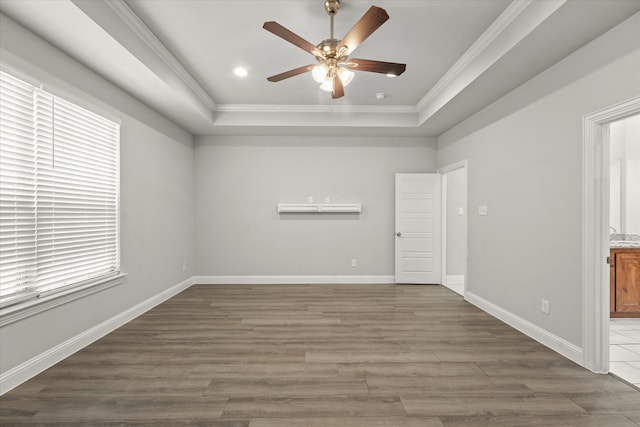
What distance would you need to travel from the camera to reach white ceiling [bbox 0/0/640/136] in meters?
2.34

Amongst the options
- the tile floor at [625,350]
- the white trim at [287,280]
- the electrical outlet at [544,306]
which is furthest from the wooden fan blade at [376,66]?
the white trim at [287,280]

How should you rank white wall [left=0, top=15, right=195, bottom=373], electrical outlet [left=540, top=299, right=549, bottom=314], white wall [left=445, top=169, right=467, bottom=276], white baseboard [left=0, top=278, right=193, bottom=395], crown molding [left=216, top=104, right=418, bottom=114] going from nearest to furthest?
white baseboard [left=0, top=278, right=193, bottom=395], white wall [left=0, top=15, right=195, bottom=373], electrical outlet [left=540, top=299, right=549, bottom=314], crown molding [left=216, top=104, right=418, bottom=114], white wall [left=445, top=169, right=467, bottom=276]

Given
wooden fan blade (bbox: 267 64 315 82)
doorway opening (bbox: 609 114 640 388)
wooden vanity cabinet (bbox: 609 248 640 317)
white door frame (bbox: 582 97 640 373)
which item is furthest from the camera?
wooden vanity cabinet (bbox: 609 248 640 317)

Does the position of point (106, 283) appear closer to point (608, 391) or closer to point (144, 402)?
point (144, 402)

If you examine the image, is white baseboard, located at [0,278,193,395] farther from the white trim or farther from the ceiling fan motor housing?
the ceiling fan motor housing

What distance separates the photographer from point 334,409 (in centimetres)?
207

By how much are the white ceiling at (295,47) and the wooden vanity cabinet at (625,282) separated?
241 centimetres

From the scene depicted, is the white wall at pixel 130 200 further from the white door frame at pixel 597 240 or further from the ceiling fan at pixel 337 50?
the white door frame at pixel 597 240

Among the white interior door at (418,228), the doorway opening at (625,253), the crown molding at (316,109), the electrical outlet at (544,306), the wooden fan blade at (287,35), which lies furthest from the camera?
the white interior door at (418,228)

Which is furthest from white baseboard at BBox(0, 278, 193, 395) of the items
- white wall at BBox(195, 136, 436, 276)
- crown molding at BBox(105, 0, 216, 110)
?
crown molding at BBox(105, 0, 216, 110)

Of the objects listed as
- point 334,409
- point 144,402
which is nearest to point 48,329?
point 144,402

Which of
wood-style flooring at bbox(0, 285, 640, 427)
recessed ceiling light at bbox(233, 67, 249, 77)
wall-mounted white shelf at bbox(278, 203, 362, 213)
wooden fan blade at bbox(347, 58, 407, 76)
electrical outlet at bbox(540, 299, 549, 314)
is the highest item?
recessed ceiling light at bbox(233, 67, 249, 77)

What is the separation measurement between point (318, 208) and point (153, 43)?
342 cm

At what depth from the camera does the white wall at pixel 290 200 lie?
18.7 feet
